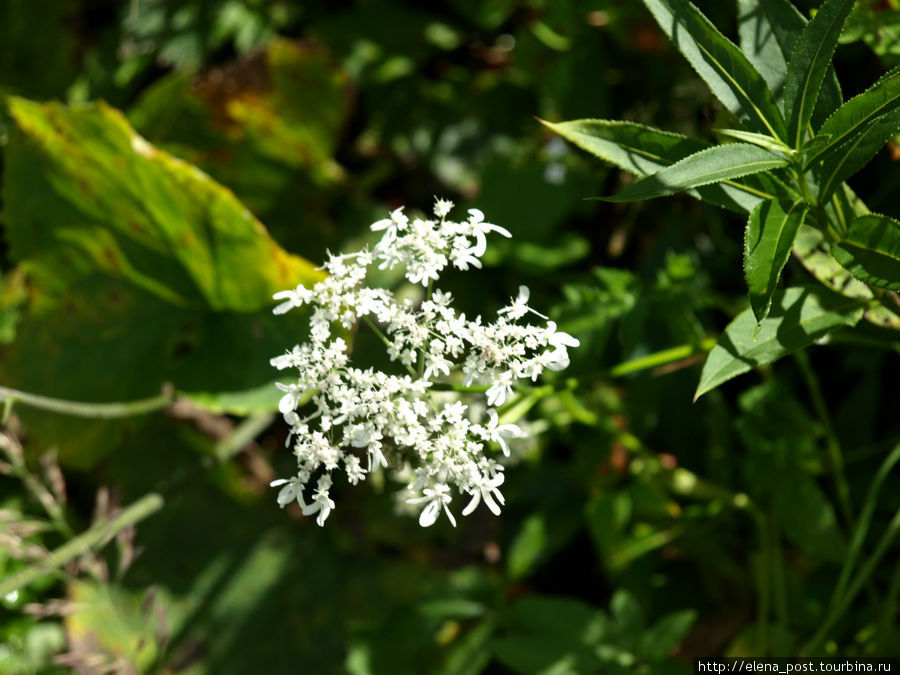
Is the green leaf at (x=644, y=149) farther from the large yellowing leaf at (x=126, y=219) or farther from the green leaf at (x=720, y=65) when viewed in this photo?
the large yellowing leaf at (x=126, y=219)

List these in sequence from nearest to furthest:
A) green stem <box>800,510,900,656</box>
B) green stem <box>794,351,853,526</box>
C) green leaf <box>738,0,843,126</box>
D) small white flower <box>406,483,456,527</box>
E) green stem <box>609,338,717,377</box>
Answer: small white flower <box>406,483,456,527</box>
green leaf <box>738,0,843,126</box>
green stem <box>609,338,717,377</box>
green stem <box>800,510,900,656</box>
green stem <box>794,351,853,526</box>

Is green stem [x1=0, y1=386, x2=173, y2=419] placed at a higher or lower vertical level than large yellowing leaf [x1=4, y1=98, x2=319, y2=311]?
lower

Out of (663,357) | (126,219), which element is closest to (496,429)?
(663,357)

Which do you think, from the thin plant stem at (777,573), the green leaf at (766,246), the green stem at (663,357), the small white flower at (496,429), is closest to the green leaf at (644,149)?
the green leaf at (766,246)

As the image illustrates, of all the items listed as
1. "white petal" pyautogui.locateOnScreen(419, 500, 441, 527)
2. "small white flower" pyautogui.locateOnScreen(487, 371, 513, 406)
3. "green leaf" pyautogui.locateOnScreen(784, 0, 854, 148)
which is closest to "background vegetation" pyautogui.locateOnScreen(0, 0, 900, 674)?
"small white flower" pyautogui.locateOnScreen(487, 371, 513, 406)

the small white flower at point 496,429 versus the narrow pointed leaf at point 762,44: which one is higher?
the narrow pointed leaf at point 762,44

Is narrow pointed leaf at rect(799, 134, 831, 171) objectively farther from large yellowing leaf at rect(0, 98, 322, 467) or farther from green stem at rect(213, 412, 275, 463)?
green stem at rect(213, 412, 275, 463)

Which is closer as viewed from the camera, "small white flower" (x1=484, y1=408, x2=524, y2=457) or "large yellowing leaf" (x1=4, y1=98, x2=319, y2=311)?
"small white flower" (x1=484, y1=408, x2=524, y2=457)
